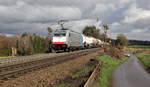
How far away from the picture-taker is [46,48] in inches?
2248

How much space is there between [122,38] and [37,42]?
97.2 metres

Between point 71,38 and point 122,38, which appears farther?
point 122,38

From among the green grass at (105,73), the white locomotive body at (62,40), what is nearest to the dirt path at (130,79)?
the green grass at (105,73)

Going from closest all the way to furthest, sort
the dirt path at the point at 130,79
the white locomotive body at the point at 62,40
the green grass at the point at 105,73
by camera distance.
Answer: the green grass at the point at 105,73 < the dirt path at the point at 130,79 < the white locomotive body at the point at 62,40

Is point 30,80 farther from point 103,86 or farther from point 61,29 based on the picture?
point 61,29

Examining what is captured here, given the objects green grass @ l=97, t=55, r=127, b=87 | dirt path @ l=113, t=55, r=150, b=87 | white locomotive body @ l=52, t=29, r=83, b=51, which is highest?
white locomotive body @ l=52, t=29, r=83, b=51

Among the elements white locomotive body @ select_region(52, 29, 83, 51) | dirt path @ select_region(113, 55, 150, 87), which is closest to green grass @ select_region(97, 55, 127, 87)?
dirt path @ select_region(113, 55, 150, 87)

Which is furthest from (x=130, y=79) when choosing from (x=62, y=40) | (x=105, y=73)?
(x=62, y=40)

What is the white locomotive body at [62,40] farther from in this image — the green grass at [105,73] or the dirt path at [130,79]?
the dirt path at [130,79]

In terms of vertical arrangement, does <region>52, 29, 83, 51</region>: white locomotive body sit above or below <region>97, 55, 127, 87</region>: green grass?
above

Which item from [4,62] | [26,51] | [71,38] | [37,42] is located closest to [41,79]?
[4,62]

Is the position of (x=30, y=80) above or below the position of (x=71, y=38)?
below

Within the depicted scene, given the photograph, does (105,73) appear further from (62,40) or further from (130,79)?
(62,40)

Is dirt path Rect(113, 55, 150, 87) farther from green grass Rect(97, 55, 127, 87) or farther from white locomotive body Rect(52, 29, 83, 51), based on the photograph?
white locomotive body Rect(52, 29, 83, 51)
